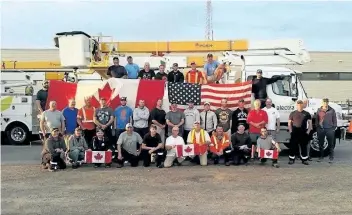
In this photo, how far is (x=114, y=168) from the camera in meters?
11.7

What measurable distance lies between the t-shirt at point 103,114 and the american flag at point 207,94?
78.4 inches

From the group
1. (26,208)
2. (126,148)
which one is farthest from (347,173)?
(26,208)

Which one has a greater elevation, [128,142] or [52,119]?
[52,119]

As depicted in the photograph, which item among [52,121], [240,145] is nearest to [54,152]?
[52,121]

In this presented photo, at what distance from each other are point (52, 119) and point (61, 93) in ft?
5.81

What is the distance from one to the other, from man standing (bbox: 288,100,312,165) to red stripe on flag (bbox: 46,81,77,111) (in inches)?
250

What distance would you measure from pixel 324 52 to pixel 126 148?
105ft

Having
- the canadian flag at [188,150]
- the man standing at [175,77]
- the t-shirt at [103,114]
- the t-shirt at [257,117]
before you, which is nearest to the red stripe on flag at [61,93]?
the t-shirt at [103,114]

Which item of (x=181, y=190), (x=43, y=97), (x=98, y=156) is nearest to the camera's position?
(x=181, y=190)

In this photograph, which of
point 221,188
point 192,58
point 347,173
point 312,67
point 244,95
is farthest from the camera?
point 312,67

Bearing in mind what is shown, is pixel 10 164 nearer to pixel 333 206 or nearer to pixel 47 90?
pixel 47 90

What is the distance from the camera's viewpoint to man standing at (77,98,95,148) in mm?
12555

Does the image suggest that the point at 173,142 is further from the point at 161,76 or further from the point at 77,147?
the point at 161,76

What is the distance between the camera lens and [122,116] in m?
12.6
